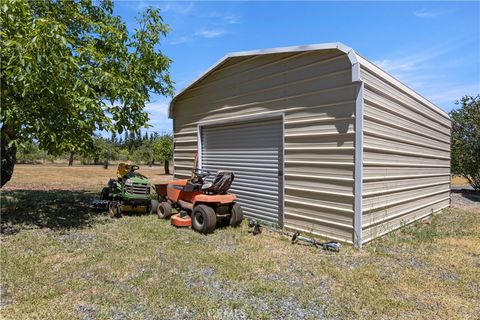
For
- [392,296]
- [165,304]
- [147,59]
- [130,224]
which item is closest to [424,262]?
[392,296]

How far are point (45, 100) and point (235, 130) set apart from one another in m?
3.75

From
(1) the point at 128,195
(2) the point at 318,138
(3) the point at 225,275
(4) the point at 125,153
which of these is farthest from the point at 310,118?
(4) the point at 125,153

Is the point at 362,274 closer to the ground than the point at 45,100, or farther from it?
closer to the ground

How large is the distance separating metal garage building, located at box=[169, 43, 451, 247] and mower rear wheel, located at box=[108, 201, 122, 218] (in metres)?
2.32

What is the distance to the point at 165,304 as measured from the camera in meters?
3.06

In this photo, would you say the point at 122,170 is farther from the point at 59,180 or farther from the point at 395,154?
the point at 59,180

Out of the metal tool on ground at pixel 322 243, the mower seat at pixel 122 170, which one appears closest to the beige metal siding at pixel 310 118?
the metal tool on ground at pixel 322 243

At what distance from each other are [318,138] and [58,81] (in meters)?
4.42

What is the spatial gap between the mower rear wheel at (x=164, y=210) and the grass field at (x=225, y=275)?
870 mm

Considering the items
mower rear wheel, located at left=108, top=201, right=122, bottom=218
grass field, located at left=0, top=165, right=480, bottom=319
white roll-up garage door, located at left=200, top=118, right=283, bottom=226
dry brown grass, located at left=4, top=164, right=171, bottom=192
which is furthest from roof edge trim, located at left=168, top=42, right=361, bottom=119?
dry brown grass, located at left=4, top=164, right=171, bottom=192

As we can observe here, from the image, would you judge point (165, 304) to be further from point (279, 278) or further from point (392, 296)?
point (392, 296)

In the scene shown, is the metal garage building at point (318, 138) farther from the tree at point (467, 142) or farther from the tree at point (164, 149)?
the tree at point (164, 149)

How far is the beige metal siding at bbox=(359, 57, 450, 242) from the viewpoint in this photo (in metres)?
5.14

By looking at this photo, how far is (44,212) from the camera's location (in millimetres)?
7484
